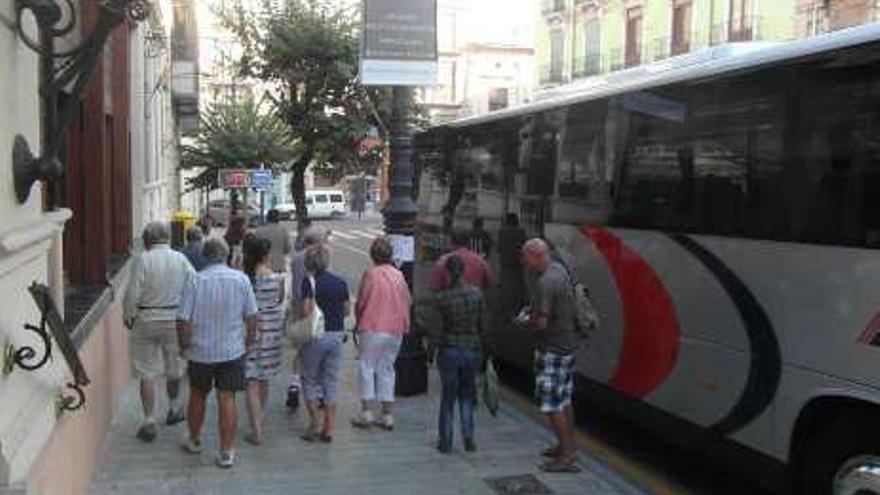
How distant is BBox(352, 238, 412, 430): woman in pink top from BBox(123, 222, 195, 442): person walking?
1.42 metres

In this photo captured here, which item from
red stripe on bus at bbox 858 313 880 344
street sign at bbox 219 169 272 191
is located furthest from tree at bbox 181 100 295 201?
red stripe on bus at bbox 858 313 880 344

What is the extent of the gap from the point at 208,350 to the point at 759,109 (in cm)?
398

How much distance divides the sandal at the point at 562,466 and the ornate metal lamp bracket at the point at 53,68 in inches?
177

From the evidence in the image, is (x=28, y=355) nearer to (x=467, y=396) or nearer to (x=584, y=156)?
(x=467, y=396)

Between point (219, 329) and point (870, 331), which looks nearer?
point (870, 331)

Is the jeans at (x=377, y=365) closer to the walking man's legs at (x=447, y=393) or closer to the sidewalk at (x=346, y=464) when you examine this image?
the sidewalk at (x=346, y=464)

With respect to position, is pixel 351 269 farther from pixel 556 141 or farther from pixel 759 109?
pixel 759 109

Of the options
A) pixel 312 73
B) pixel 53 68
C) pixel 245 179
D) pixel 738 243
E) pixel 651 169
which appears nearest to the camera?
pixel 53 68

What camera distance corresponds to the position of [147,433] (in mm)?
8914

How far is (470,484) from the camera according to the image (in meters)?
7.73

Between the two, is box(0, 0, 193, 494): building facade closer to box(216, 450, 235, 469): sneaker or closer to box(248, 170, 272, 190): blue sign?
box(216, 450, 235, 469): sneaker

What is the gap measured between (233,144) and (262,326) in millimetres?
26125

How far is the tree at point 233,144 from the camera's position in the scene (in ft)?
108

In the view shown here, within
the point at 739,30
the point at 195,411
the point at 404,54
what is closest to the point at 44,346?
the point at 195,411
